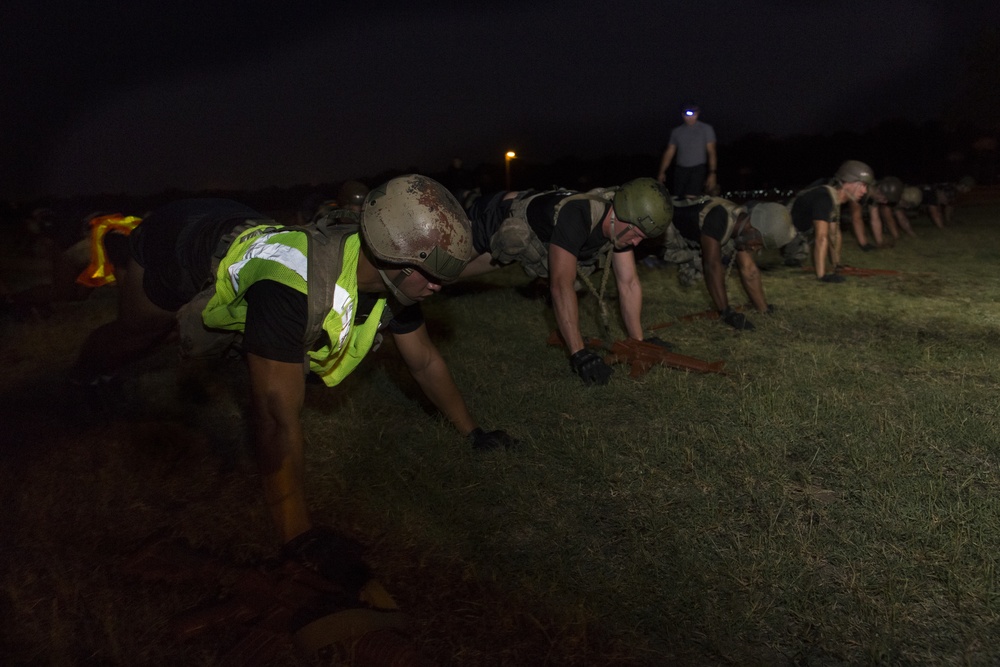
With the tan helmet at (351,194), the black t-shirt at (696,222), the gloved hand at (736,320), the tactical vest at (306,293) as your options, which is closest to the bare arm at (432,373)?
the tactical vest at (306,293)

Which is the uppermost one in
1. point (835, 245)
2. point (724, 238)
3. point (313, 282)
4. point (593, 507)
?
point (313, 282)

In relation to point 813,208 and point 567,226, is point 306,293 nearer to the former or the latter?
point 567,226

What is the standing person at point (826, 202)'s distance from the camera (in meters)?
8.42

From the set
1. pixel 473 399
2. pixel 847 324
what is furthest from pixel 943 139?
pixel 473 399

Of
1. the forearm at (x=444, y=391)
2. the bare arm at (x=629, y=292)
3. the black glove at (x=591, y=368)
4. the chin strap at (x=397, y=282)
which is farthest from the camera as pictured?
the bare arm at (x=629, y=292)

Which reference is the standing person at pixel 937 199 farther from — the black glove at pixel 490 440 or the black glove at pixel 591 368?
the black glove at pixel 490 440

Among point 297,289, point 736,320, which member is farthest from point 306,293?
point 736,320

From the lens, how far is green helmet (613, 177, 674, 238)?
479 centimetres

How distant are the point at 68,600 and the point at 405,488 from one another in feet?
5.09

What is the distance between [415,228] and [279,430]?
0.91 meters

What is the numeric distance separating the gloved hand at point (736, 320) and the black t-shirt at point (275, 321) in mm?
5244

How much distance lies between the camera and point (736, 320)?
6.63 meters

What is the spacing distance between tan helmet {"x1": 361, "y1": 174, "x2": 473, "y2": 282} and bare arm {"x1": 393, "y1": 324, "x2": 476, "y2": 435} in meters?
0.93

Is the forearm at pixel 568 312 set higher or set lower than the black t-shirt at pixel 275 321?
lower
